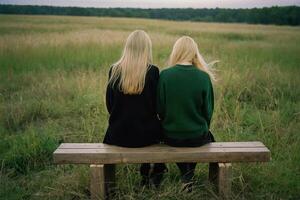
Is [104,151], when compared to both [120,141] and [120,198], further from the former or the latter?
[120,198]

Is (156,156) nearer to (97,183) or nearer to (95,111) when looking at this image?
(97,183)

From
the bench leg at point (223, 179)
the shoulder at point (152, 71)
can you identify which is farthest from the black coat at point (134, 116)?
the bench leg at point (223, 179)

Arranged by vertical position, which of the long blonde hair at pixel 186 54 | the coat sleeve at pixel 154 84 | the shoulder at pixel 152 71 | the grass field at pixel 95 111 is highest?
the long blonde hair at pixel 186 54

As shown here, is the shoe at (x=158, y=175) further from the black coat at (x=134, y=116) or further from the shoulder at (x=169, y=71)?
the shoulder at (x=169, y=71)

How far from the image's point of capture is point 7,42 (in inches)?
424

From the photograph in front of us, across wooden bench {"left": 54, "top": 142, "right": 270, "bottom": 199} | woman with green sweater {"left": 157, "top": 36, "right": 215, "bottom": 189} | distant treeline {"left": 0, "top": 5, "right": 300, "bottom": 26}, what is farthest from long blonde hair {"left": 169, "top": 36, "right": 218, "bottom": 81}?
distant treeline {"left": 0, "top": 5, "right": 300, "bottom": 26}

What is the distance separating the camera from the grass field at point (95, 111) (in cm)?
370

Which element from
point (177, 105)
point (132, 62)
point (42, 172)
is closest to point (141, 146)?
point (177, 105)

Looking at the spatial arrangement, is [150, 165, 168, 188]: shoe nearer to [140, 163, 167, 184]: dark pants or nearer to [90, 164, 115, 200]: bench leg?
[140, 163, 167, 184]: dark pants

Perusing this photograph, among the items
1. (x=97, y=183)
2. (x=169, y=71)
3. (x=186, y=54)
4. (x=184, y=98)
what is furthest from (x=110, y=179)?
(x=186, y=54)

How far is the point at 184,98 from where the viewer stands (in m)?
3.38

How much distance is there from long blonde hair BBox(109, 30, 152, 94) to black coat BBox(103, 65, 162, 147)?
2.3 inches

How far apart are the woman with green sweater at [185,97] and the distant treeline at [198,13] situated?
9.50 meters

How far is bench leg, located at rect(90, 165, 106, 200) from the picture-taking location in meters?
3.25
